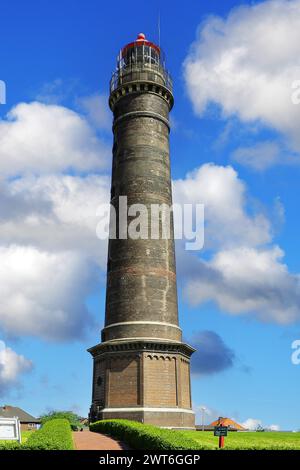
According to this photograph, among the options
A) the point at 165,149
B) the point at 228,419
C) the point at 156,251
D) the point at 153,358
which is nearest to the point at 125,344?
the point at 153,358

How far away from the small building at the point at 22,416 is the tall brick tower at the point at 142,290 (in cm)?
5220

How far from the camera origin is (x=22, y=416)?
8494cm

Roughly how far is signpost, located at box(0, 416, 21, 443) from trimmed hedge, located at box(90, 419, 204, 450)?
4846 millimetres

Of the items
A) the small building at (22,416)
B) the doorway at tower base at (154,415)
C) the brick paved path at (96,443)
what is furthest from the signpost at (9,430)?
the small building at (22,416)

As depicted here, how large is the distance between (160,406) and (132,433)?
10.8 metres

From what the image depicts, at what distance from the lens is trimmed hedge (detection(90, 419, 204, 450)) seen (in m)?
15.5

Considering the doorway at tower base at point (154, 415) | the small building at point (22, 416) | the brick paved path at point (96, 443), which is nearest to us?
the brick paved path at point (96, 443)

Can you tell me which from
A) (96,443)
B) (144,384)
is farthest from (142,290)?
(96,443)

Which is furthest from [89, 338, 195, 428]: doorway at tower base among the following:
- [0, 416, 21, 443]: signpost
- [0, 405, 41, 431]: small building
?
[0, 405, 41, 431]: small building

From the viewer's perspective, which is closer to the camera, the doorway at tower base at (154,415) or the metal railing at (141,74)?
the doorway at tower base at (154,415)

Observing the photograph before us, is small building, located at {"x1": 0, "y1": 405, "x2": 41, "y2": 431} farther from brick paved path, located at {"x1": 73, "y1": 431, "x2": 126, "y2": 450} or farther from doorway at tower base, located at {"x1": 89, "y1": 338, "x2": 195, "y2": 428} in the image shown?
brick paved path, located at {"x1": 73, "y1": 431, "x2": 126, "y2": 450}

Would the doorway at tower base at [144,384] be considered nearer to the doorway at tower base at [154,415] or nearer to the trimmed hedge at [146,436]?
the doorway at tower base at [154,415]

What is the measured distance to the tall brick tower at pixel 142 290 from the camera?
34.3m
